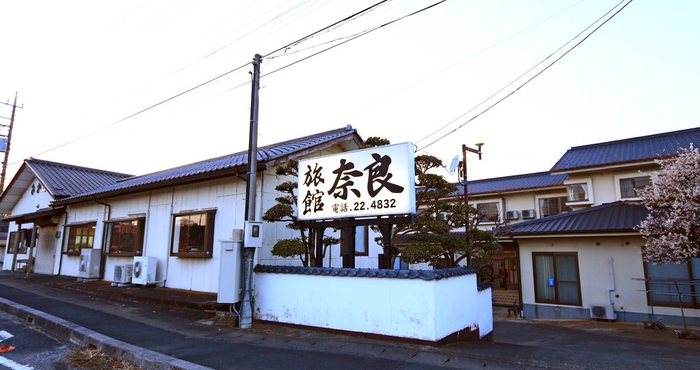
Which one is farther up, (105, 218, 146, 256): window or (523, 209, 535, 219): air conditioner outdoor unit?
(523, 209, 535, 219): air conditioner outdoor unit

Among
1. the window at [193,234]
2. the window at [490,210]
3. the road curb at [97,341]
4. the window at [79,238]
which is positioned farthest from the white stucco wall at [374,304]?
the window at [490,210]

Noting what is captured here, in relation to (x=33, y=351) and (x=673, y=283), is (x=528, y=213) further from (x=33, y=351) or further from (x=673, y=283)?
(x=33, y=351)

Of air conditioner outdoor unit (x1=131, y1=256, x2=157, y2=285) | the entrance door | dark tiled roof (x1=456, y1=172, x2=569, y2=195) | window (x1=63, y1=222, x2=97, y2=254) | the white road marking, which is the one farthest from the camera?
dark tiled roof (x1=456, y1=172, x2=569, y2=195)

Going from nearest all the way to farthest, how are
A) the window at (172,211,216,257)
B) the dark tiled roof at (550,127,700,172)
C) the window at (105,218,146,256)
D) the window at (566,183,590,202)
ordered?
the window at (172,211,216,257), the window at (105,218,146,256), the dark tiled roof at (550,127,700,172), the window at (566,183,590,202)

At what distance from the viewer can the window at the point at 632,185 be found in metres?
16.1

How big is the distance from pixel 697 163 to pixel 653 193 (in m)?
1.25

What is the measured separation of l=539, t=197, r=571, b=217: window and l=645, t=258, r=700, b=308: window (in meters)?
9.83

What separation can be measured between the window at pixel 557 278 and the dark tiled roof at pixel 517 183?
8.55m

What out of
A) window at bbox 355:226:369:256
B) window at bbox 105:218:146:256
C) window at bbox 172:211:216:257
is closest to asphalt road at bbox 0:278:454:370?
window at bbox 172:211:216:257

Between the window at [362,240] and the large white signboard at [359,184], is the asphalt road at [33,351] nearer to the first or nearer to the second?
the large white signboard at [359,184]

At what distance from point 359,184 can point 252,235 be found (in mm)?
2479

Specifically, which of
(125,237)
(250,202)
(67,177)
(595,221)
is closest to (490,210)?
(595,221)

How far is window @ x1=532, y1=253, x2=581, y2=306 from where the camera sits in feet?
47.8

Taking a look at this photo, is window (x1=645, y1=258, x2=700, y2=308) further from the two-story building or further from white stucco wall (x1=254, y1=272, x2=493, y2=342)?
white stucco wall (x1=254, y1=272, x2=493, y2=342)
